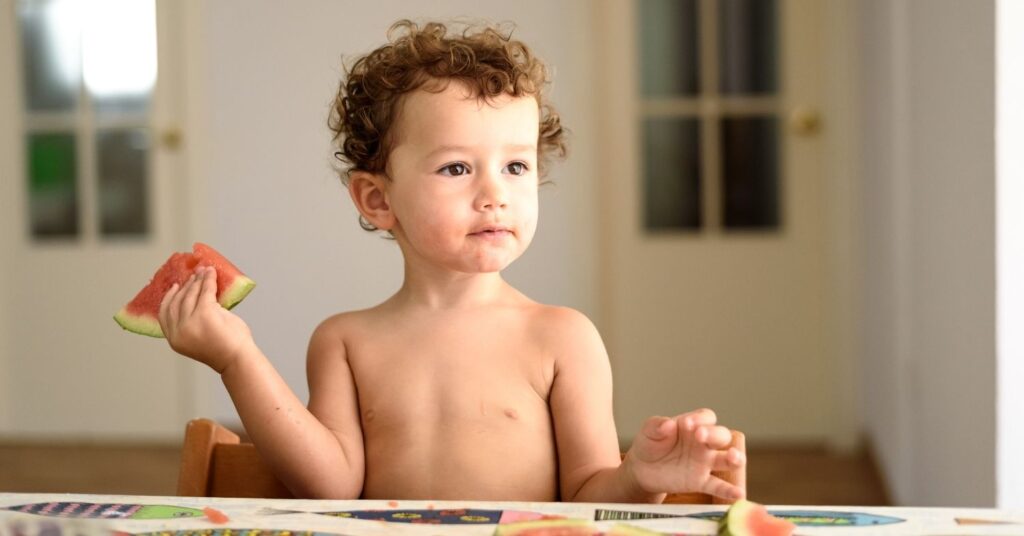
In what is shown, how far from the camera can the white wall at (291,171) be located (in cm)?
470

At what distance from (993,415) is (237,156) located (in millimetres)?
3386

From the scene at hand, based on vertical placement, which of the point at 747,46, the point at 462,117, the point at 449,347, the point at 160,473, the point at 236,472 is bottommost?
the point at 160,473

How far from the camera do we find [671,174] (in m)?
4.57

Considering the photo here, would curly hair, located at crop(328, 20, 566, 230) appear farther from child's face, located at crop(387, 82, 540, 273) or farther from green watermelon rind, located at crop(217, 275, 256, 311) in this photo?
green watermelon rind, located at crop(217, 275, 256, 311)

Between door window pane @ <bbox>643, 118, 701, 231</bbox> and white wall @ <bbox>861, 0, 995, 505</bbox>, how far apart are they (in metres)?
0.62

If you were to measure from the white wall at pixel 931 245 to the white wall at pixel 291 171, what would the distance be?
1.22m

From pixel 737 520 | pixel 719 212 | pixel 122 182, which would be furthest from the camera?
pixel 122 182

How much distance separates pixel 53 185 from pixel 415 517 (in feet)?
14.4

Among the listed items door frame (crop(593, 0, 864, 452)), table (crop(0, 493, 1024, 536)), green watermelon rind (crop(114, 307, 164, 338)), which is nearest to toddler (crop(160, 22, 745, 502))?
green watermelon rind (crop(114, 307, 164, 338))

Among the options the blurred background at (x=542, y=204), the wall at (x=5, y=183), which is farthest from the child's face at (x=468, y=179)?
the wall at (x=5, y=183)

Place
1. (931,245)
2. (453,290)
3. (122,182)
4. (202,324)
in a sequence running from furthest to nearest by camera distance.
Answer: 1. (122,182)
2. (931,245)
3. (453,290)
4. (202,324)

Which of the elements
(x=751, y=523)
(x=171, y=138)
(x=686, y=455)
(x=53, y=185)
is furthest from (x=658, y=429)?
(x=53, y=185)

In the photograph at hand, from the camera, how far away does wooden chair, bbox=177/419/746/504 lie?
128cm

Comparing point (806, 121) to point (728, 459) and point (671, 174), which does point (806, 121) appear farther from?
point (728, 459)
